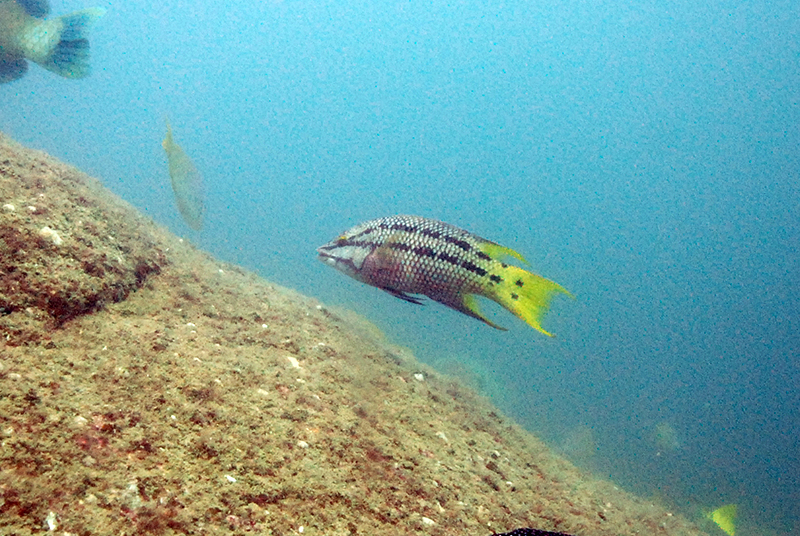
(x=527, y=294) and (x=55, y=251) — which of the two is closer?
(x=55, y=251)

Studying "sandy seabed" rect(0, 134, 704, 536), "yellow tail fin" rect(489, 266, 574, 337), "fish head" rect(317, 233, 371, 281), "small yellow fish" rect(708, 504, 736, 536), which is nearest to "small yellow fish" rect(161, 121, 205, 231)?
"sandy seabed" rect(0, 134, 704, 536)

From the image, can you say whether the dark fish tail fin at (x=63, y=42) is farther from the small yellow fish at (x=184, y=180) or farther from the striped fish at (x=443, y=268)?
the striped fish at (x=443, y=268)

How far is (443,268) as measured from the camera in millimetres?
3814

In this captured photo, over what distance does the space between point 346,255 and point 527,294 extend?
6.36 ft

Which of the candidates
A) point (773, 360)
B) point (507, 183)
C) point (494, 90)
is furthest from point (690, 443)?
point (494, 90)

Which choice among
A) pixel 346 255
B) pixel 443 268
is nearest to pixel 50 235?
pixel 346 255

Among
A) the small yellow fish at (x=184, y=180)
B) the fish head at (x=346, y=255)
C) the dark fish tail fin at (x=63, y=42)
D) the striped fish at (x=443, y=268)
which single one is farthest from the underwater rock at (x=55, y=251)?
the small yellow fish at (x=184, y=180)

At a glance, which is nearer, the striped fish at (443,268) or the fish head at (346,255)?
the striped fish at (443,268)

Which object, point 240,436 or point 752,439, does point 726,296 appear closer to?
point 752,439

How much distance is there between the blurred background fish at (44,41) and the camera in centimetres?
405

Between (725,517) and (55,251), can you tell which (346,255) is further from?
(725,517)

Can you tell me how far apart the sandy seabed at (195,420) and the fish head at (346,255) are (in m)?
0.82

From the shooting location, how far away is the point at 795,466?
22.6 metres

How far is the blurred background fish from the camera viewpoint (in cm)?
405
